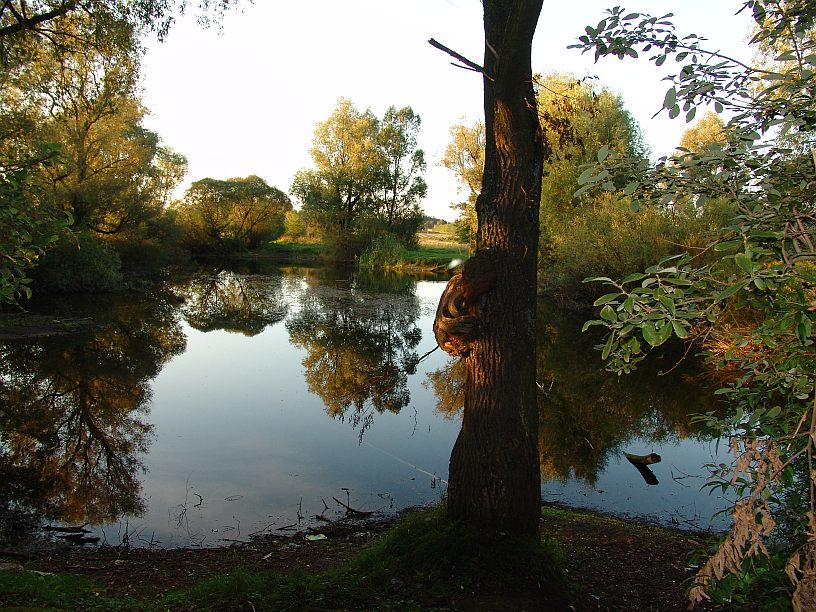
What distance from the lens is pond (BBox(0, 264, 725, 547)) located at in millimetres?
7105

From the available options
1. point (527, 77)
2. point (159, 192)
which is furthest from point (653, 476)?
point (159, 192)

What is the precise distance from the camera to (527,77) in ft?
14.0

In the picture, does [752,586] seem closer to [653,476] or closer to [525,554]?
[525,554]

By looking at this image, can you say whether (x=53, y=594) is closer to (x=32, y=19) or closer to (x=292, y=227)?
(x=32, y=19)

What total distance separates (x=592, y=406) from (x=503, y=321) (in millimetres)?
8074

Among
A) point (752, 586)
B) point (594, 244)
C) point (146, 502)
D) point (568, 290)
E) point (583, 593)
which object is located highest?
point (594, 244)

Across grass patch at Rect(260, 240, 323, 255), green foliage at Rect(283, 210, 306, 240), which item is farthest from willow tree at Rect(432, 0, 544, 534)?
grass patch at Rect(260, 240, 323, 255)

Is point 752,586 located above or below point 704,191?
below

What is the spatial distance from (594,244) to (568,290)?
3.70 m

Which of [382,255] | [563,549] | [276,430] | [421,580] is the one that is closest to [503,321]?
[421,580]

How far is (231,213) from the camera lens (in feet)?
187

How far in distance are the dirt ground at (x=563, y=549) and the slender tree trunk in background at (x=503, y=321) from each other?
870 mm

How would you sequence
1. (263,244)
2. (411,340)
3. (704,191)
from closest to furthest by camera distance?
(704,191), (411,340), (263,244)

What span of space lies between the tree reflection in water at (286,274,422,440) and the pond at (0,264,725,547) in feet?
0.30
